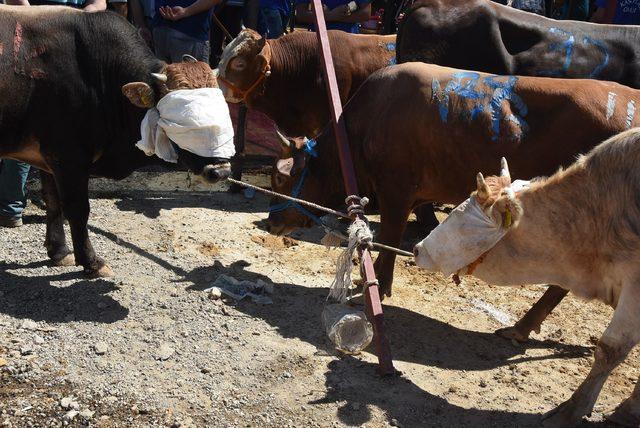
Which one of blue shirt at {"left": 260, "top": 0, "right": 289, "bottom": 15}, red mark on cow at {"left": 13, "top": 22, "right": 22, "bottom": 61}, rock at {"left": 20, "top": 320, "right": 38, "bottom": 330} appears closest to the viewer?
rock at {"left": 20, "top": 320, "right": 38, "bottom": 330}

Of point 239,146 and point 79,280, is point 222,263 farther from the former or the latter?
point 239,146

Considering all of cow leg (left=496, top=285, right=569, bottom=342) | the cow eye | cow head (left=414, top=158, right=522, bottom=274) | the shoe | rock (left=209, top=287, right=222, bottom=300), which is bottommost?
cow leg (left=496, top=285, right=569, bottom=342)

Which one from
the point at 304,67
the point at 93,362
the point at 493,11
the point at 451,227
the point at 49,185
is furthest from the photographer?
the point at 304,67

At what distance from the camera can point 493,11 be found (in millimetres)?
7355

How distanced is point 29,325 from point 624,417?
155 inches

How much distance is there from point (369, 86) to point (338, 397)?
264 cm

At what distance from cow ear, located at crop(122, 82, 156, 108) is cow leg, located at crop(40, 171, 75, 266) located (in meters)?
1.28

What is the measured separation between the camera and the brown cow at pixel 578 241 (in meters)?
4.52

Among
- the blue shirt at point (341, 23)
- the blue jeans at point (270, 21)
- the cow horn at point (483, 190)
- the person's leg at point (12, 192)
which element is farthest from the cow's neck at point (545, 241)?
the blue jeans at point (270, 21)

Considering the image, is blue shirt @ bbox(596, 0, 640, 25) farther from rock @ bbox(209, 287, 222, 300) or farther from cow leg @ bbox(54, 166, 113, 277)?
cow leg @ bbox(54, 166, 113, 277)

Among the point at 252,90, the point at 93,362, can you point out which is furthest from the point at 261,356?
the point at 252,90

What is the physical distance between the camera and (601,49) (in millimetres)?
7078

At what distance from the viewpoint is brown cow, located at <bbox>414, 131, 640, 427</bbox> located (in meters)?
4.52

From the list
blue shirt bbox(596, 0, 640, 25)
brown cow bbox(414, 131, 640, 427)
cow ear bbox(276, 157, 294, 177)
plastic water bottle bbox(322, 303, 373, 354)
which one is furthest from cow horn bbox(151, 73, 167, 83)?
blue shirt bbox(596, 0, 640, 25)
